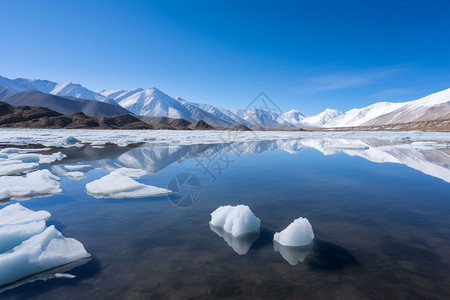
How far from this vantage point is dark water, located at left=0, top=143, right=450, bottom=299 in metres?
3.09

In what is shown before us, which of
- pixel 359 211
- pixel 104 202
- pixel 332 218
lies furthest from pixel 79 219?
pixel 359 211

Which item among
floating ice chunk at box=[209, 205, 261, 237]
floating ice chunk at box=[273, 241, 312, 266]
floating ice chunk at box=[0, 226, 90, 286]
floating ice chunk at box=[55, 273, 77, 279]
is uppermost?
floating ice chunk at box=[209, 205, 261, 237]

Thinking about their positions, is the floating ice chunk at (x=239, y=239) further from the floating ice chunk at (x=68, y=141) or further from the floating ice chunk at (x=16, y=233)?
the floating ice chunk at (x=68, y=141)

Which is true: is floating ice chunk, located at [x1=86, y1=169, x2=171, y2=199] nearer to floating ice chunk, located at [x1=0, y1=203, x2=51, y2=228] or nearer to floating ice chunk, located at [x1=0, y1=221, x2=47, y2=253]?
floating ice chunk, located at [x1=0, y1=203, x2=51, y2=228]

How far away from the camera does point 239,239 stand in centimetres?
452

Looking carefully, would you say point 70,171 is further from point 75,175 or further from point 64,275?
point 64,275

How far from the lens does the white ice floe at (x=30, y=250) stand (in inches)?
131

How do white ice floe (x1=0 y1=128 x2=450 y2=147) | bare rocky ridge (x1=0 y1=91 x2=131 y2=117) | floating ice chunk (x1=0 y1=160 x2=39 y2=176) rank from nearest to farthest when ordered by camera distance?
1. floating ice chunk (x1=0 y1=160 x2=39 y2=176)
2. white ice floe (x1=0 y1=128 x2=450 y2=147)
3. bare rocky ridge (x1=0 y1=91 x2=131 y2=117)

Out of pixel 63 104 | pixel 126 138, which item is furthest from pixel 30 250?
pixel 63 104

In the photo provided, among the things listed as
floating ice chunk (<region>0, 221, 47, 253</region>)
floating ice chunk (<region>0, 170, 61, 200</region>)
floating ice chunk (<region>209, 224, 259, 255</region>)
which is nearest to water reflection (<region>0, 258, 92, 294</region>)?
floating ice chunk (<region>0, 221, 47, 253</region>)

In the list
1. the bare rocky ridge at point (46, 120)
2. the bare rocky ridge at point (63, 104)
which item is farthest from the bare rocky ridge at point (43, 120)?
the bare rocky ridge at point (63, 104)

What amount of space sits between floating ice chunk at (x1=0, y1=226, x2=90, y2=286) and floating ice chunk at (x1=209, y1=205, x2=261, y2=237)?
2.38m

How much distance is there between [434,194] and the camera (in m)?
7.26

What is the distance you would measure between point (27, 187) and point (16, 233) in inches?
163
